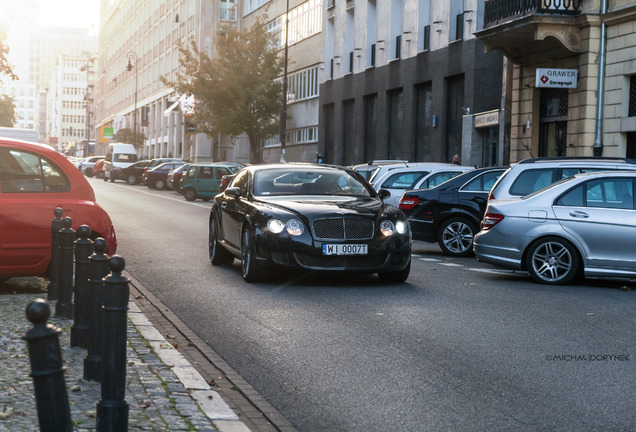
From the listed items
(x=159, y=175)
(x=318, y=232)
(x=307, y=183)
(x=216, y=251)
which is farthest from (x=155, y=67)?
(x=318, y=232)

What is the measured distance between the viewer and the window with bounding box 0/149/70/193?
10.1 m

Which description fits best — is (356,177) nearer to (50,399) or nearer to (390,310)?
(390,310)

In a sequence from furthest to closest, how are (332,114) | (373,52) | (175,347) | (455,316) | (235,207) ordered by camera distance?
(332,114) < (373,52) < (235,207) < (455,316) < (175,347)

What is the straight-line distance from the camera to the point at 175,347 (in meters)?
7.61

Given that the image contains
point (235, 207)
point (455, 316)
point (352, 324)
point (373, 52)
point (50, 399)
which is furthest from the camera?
point (373, 52)

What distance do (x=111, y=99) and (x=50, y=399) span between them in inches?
5734

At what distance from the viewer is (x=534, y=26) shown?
26.9m

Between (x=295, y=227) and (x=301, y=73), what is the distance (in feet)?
156

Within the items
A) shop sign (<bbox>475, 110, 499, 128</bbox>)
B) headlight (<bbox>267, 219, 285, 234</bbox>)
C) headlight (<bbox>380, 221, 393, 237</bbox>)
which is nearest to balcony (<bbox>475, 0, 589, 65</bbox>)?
shop sign (<bbox>475, 110, 499, 128</bbox>)

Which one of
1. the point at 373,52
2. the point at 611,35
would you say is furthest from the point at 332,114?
the point at 611,35

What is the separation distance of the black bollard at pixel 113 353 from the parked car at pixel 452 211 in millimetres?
12872

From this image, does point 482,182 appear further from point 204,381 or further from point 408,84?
point 408,84

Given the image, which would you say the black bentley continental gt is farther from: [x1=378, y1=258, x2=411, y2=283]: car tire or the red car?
the red car

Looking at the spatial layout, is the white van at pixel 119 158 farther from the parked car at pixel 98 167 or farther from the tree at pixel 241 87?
the tree at pixel 241 87
